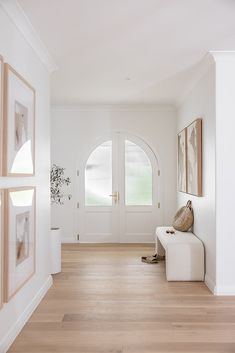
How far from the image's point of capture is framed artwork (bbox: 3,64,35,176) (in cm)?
261

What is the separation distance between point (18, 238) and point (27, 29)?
5.94 feet

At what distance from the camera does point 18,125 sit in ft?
9.56

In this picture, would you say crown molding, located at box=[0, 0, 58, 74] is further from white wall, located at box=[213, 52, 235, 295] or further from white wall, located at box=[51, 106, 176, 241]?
white wall, located at box=[51, 106, 176, 241]

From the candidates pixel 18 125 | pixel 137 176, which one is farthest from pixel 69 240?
pixel 18 125

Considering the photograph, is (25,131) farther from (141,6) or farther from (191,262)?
(191,262)

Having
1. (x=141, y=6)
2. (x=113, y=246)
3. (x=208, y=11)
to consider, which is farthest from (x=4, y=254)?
(x=113, y=246)

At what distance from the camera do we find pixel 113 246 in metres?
6.53

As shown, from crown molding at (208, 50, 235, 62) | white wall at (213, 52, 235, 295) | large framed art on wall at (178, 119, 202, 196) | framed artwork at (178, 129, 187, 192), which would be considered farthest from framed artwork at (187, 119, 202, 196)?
crown molding at (208, 50, 235, 62)

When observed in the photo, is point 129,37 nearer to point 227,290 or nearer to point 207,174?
point 207,174

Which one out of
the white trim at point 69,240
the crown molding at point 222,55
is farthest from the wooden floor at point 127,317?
the crown molding at point 222,55

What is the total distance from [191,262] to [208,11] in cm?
280

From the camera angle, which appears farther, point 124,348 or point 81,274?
point 81,274

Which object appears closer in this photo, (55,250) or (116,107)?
(55,250)

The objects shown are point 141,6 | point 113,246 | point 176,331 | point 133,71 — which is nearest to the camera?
point 141,6
